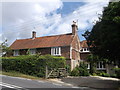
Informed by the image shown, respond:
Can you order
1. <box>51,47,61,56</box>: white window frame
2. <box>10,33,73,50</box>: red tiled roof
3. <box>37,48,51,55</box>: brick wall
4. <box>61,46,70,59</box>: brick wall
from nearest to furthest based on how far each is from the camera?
<box>61,46,70,59</box>: brick wall
<box>51,47,61,56</box>: white window frame
<box>10,33,73,50</box>: red tiled roof
<box>37,48,51,55</box>: brick wall

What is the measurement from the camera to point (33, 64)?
20750mm

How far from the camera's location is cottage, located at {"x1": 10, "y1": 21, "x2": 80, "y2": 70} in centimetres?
2867

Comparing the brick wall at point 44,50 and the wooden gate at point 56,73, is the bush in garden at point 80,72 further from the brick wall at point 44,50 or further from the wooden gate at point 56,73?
the brick wall at point 44,50

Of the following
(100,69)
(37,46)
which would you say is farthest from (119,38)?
(37,46)

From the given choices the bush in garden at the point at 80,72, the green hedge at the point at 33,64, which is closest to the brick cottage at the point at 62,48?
the bush in garden at the point at 80,72

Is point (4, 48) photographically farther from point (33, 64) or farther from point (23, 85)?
point (23, 85)

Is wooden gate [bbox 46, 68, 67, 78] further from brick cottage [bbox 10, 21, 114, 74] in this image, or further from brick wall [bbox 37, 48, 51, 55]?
brick wall [bbox 37, 48, 51, 55]

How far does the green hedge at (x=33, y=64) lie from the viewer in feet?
67.4

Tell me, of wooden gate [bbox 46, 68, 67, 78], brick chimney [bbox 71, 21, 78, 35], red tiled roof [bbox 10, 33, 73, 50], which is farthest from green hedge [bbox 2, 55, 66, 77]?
brick chimney [bbox 71, 21, 78, 35]

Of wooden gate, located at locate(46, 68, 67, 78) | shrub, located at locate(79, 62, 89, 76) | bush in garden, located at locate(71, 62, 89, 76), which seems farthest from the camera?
shrub, located at locate(79, 62, 89, 76)

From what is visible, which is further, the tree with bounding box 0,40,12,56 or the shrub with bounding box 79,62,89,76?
the tree with bounding box 0,40,12,56

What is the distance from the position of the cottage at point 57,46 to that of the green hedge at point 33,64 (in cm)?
572

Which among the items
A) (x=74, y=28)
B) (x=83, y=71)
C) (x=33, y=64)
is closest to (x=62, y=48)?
(x=74, y=28)

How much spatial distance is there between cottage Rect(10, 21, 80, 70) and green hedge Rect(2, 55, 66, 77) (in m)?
5.72
